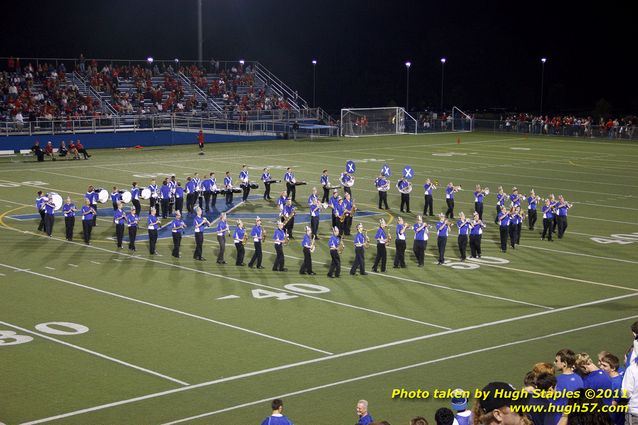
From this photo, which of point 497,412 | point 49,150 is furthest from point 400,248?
point 49,150

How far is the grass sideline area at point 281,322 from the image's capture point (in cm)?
1303

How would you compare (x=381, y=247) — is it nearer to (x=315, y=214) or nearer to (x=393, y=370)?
(x=315, y=214)

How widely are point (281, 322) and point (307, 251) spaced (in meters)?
3.98

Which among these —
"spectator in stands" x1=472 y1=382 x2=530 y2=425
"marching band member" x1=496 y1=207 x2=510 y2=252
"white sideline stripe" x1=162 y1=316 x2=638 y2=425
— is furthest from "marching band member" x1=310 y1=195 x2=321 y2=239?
"spectator in stands" x1=472 y1=382 x2=530 y2=425

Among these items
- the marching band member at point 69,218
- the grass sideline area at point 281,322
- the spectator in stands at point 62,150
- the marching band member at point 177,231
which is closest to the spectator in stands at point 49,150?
→ the spectator in stands at point 62,150

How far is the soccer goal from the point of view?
192 feet

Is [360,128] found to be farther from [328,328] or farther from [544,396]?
[544,396]

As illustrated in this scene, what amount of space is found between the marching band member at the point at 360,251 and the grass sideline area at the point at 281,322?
28cm

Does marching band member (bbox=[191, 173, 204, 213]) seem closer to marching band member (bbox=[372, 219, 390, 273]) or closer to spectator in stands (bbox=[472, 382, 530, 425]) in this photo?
marching band member (bbox=[372, 219, 390, 273])

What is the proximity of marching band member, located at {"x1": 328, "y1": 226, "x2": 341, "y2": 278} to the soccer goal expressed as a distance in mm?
37371

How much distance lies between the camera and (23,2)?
70.3 m

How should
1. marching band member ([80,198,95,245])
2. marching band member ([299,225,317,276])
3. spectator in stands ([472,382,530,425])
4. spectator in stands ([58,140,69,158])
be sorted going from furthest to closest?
spectator in stands ([58,140,69,158]) → marching band member ([80,198,95,245]) → marching band member ([299,225,317,276]) → spectator in stands ([472,382,530,425])

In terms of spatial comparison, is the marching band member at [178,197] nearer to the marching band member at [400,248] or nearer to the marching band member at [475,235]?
the marching band member at [400,248]

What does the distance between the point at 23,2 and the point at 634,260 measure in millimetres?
58262
